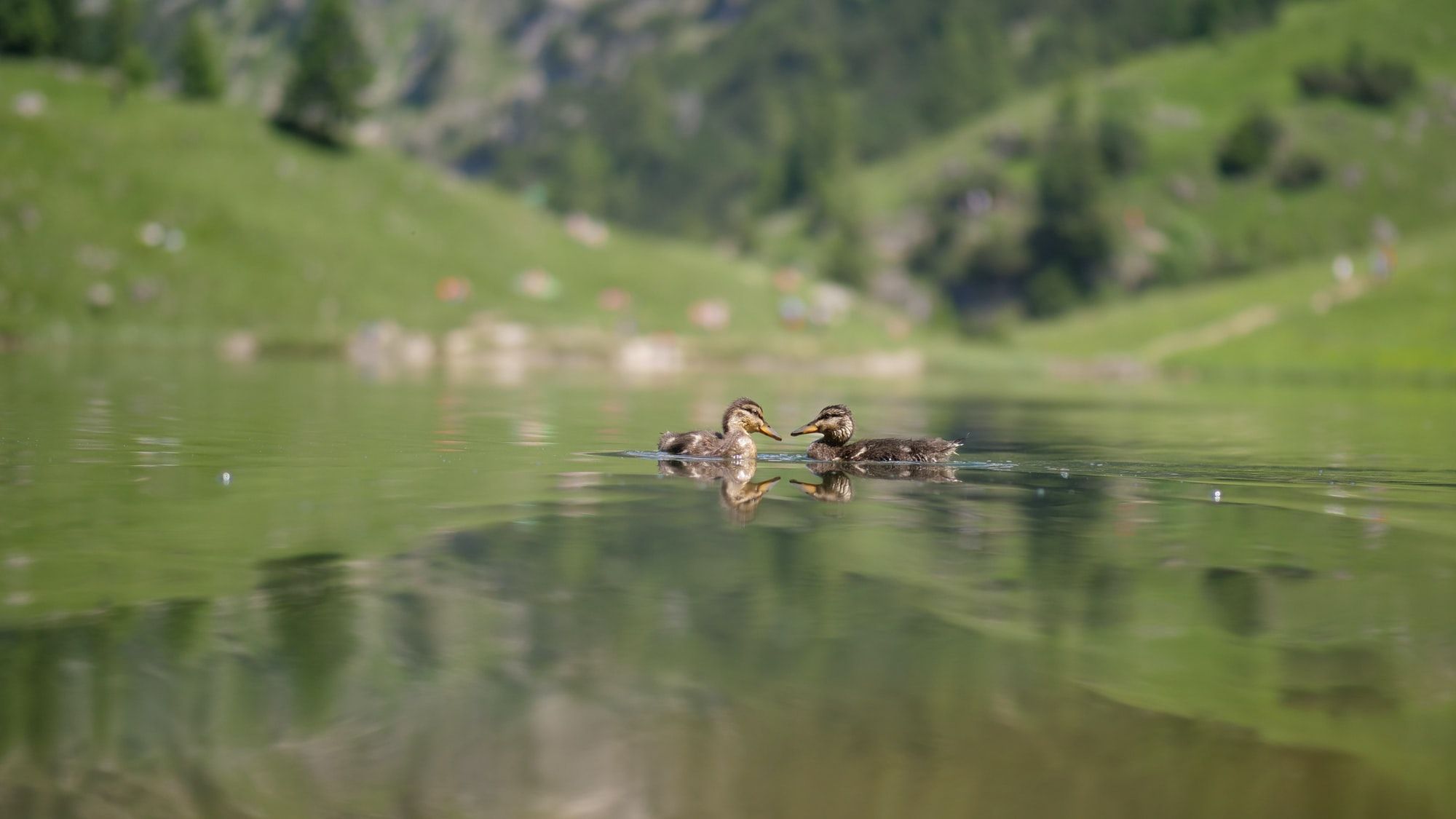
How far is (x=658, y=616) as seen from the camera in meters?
13.0

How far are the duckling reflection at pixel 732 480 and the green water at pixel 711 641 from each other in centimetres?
17

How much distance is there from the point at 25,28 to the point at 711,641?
136 m

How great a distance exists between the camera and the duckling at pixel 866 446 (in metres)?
27.0

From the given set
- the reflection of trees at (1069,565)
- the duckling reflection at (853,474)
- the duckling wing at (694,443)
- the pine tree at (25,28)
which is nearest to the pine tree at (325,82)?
the pine tree at (25,28)

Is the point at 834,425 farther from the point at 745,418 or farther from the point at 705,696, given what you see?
the point at 705,696

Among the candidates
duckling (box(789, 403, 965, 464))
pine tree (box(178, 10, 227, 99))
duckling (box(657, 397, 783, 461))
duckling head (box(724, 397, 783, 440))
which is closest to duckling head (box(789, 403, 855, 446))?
duckling (box(789, 403, 965, 464))

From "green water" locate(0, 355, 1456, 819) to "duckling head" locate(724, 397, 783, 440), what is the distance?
1785 millimetres

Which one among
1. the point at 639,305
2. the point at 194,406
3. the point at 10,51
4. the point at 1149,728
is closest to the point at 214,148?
the point at 10,51

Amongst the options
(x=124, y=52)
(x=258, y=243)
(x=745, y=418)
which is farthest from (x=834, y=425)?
(x=124, y=52)

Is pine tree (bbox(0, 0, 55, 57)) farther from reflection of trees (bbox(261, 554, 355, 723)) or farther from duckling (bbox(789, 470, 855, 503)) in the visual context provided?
reflection of trees (bbox(261, 554, 355, 723))

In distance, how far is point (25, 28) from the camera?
12825cm

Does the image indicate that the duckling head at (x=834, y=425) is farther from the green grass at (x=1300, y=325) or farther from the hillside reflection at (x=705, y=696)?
the green grass at (x=1300, y=325)

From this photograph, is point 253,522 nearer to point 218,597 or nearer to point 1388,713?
point 218,597

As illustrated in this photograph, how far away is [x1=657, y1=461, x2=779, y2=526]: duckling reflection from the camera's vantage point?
66.9 feet
